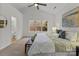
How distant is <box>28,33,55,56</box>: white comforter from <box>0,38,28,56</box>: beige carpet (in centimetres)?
13

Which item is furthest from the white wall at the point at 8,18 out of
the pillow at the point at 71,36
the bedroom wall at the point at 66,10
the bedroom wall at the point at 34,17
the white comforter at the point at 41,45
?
the pillow at the point at 71,36

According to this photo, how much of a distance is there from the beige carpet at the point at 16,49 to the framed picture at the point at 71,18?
62 cm

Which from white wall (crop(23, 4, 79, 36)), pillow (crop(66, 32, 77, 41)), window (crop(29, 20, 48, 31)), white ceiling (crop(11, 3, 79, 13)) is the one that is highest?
white ceiling (crop(11, 3, 79, 13))

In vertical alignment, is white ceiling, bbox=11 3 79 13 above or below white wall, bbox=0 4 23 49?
above

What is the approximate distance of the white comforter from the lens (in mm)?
1971

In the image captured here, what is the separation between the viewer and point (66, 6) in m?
1.94

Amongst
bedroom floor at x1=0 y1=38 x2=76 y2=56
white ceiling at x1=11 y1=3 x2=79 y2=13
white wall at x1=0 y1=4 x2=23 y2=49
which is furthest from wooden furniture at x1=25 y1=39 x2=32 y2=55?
white ceiling at x1=11 y1=3 x2=79 y2=13

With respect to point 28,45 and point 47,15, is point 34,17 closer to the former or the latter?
point 47,15

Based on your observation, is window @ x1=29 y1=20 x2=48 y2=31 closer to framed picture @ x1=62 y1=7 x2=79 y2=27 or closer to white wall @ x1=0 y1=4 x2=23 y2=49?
white wall @ x1=0 y1=4 x2=23 y2=49

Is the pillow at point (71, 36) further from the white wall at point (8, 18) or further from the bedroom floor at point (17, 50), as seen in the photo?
the white wall at point (8, 18)

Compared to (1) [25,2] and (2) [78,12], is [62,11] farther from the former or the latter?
(1) [25,2]

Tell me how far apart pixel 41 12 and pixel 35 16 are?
4.8 inches

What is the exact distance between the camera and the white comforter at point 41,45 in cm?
197

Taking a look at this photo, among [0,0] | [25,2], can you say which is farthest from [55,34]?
[0,0]
